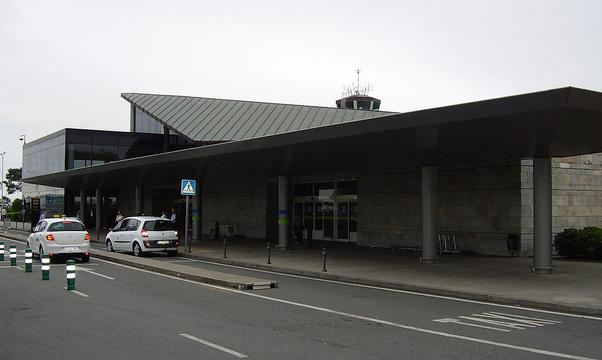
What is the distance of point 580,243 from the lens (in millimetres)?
21000

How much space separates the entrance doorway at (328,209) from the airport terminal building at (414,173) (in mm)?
64

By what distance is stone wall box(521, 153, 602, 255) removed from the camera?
21469mm

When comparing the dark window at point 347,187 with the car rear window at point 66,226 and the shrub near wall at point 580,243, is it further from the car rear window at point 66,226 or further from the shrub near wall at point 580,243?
the car rear window at point 66,226

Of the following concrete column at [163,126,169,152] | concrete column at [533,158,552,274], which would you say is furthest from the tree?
concrete column at [533,158,552,274]

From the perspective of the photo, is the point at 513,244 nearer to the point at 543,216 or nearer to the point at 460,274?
the point at 543,216

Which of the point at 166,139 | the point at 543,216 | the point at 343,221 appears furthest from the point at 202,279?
the point at 166,139

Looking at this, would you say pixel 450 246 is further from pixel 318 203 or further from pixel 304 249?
pixel 318 203

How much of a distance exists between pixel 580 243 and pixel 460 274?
6963 millimetres

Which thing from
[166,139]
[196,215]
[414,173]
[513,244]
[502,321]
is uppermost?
[166,139]

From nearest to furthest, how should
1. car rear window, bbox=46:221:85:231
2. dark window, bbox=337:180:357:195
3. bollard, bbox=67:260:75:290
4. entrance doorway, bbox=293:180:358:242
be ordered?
bollard, bbox=67:260:75:290 → car rear window, bbox=46:221:85:231 → dark window, bbox=337:180:357:195 → entrance doorway, bbox=293:180:358:242

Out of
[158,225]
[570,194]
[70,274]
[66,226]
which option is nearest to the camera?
[70,274]

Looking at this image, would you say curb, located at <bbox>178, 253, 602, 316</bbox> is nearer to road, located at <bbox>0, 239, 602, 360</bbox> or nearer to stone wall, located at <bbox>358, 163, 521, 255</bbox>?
road, located at <bbox>0, 239, 602, 360</bbox>

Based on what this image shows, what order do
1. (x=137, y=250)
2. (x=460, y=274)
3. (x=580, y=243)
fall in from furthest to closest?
1. (x=137, y=250)
2. (x=580, y=243)
3. (x=460, y=274)

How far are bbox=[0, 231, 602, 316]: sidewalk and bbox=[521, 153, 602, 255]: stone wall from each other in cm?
206
